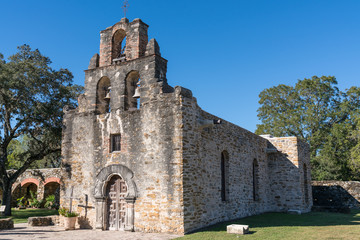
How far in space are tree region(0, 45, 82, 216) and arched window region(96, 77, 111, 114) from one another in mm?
5500

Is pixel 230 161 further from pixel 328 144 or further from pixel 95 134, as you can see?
pixel 328 144

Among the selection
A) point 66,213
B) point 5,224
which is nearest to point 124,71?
point 66,213

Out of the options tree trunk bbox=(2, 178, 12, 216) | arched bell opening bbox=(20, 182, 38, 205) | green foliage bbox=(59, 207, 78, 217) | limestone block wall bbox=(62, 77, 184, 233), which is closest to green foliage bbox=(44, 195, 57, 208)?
arched bell opening bbox=(20, 182, 38, 205)

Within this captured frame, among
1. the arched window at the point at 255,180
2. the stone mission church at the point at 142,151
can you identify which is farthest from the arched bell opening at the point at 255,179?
the stone mission church at the point at 142,151

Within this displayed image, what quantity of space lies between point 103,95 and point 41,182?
14.1 metres

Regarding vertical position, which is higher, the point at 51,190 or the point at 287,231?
the point at 51,190

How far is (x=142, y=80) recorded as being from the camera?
11570 mm

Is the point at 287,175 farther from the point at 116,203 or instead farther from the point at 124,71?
the point at 124,71

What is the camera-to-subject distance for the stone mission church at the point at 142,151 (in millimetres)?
10391

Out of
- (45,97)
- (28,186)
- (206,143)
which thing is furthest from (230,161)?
(28,186)

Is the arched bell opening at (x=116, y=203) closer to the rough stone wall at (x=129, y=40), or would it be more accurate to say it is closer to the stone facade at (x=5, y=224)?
the stone facade at (x=5, y=224)

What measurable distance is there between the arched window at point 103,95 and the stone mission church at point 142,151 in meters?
0.04

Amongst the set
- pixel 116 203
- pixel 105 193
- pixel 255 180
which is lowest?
pixel 116 203

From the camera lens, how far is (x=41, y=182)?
2364cm
